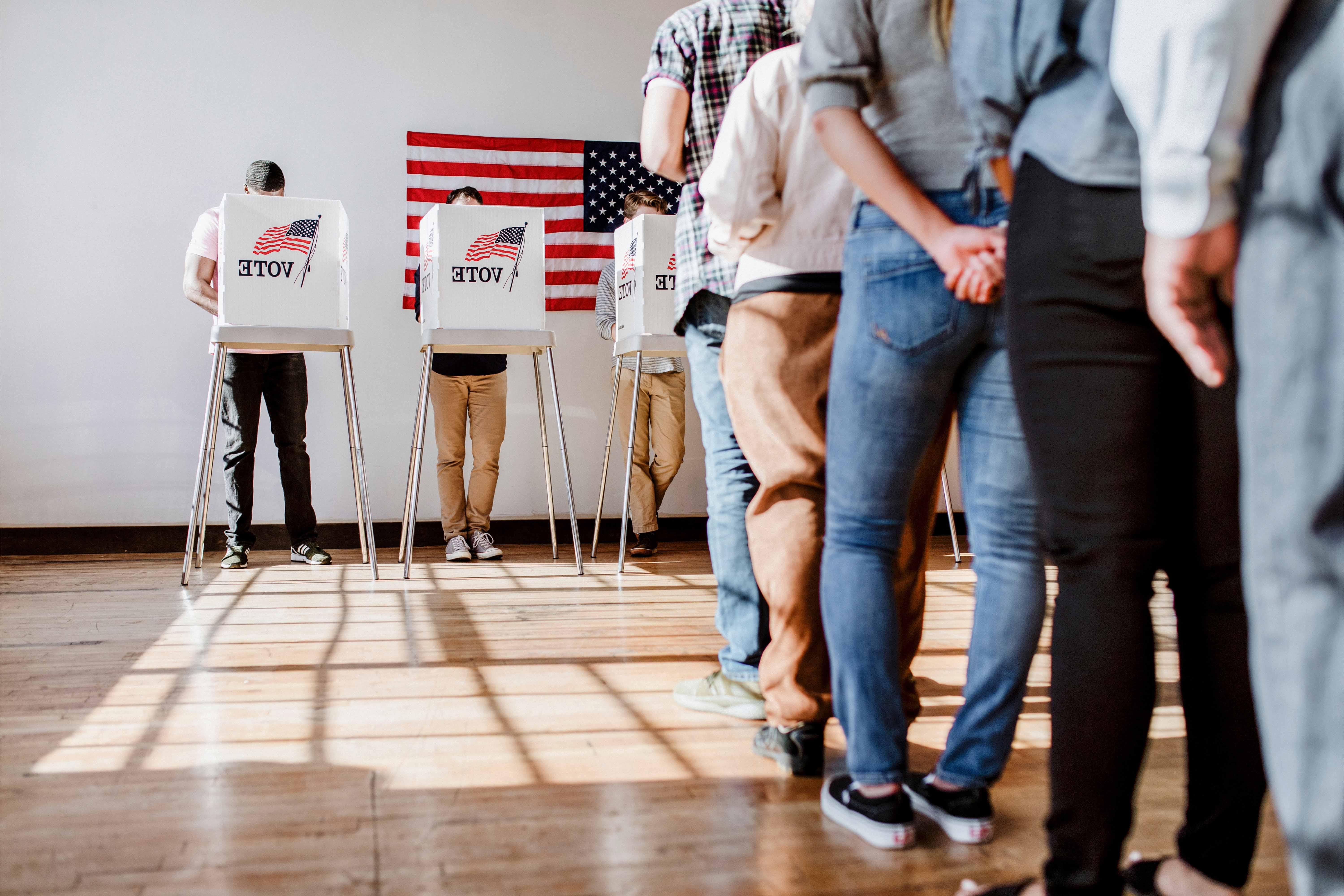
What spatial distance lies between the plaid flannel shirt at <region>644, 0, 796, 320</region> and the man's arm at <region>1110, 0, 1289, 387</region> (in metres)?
0.94

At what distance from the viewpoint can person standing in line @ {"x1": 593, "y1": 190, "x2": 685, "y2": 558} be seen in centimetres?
414

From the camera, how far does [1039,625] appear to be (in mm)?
1062

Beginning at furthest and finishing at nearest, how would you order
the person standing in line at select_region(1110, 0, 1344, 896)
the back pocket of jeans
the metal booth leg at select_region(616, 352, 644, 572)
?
the metal booth leg at select_region(616, 352, 644, 572), the back pocket of jeans, the person standing in line at select_region(1110, 0, 1344, 896)

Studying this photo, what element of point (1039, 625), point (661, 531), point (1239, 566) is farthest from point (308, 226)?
point (1239, 566)

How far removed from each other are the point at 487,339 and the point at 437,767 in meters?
1.91

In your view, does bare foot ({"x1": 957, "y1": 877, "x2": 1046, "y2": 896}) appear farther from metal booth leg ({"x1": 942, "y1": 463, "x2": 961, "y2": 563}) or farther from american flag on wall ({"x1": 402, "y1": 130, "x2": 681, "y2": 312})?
american flag on wall ({"x1": 402, "y1": 130, "x2": 681, "y2": 312})

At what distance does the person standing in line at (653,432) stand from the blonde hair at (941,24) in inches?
119

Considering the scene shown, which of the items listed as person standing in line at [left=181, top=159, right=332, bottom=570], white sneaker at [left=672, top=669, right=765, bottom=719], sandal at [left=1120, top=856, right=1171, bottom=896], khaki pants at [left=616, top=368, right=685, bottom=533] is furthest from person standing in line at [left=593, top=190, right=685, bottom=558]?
sandal at [left=1120, top=856, right=1171, bottom=896]

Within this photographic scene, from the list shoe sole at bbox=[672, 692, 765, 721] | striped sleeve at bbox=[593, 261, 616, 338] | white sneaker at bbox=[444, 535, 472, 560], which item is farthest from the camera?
striped sleeve at bbox=[593, 261, 616, 338]

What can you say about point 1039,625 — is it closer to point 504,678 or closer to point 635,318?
point 504,678

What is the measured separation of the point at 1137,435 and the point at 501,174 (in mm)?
4115

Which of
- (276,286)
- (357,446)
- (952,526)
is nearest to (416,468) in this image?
(357,446)

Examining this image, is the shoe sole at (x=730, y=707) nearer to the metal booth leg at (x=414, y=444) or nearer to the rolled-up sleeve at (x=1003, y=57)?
the rolled-up sleeve at (x=1003, y=57)

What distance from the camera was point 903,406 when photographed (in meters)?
1.03
